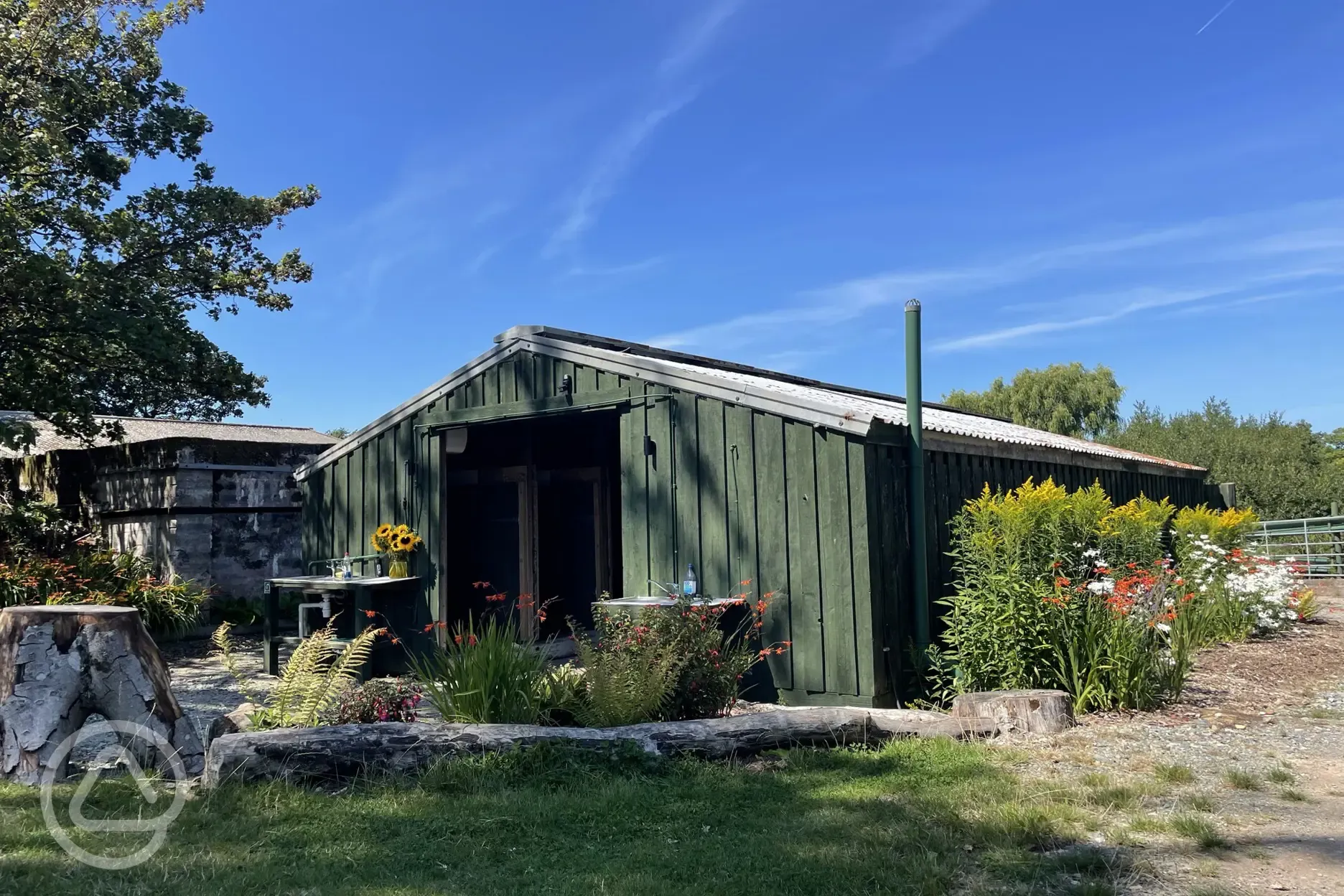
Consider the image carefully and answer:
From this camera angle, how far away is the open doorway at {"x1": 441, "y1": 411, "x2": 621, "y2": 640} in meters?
A: 11.1

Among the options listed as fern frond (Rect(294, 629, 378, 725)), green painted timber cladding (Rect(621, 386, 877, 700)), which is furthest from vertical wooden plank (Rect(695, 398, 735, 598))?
fern frond (Rect(294, 629, 378, 725))

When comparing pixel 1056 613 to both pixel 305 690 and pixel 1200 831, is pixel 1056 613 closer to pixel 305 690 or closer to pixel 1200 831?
pixel 1200 831

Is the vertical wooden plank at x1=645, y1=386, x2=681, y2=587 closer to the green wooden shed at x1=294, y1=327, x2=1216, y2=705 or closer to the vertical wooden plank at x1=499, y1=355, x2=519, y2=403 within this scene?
the green wooden shed at x1=294, y1=327, x2=1216, y2=705

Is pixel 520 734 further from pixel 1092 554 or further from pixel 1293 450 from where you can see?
pixel 1293 450

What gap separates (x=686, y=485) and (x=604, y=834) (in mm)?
3907

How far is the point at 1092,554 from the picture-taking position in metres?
6.50

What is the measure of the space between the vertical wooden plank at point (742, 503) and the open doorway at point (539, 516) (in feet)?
12.5

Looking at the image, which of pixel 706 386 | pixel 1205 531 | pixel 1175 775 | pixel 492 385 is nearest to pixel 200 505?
pixel 492 385

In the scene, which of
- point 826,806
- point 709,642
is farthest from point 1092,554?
point 826,806

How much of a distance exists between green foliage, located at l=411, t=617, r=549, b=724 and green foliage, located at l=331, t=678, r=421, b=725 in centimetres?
15

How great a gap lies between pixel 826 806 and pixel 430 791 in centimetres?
197

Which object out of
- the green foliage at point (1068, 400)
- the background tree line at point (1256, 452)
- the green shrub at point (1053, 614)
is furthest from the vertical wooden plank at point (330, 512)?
the green foliage at point (1068, 400)

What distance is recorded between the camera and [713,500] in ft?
24.6

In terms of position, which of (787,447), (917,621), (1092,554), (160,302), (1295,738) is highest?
(160,302)
